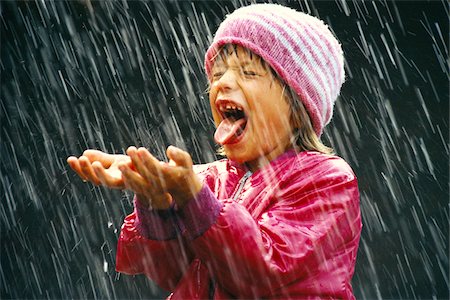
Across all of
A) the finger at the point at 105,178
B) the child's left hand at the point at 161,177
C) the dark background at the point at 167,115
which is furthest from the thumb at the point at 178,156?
the dark background at the point at 167,115

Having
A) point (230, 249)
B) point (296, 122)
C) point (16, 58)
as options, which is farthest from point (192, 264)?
point (16, 58)

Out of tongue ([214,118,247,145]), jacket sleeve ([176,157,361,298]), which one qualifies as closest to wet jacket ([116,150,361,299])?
jacket sleeve ([176,157,361,298])

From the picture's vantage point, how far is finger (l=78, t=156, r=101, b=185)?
1.18 m

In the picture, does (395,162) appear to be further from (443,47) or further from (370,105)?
(443,47)

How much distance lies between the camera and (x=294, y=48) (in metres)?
1.57

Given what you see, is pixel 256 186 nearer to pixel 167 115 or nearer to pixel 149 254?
pixel 149 254

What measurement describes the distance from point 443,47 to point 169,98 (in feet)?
4.73

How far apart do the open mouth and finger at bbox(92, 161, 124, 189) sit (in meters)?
0.34

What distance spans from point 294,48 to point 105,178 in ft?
2.00

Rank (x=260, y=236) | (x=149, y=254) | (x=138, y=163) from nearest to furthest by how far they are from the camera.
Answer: (x=138, y=163) < (x=260, y=236) < (x=149, y=254)

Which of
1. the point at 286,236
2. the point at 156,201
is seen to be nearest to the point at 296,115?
the point at 286,236

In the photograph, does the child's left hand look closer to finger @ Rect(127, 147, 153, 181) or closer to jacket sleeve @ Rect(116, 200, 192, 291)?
finger @ Rect(127, 147, 153, 181)

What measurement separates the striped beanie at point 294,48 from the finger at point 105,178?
0.52 meters

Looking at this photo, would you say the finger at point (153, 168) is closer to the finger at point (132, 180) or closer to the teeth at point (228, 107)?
the finger at point (132, 180)
